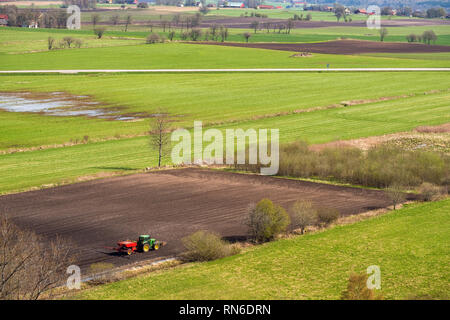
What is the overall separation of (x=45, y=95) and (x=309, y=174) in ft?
179

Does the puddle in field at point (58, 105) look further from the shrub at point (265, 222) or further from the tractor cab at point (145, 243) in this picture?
the tractor cab at point (145, 243)

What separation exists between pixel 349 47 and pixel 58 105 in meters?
94.0

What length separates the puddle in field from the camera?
88662mm

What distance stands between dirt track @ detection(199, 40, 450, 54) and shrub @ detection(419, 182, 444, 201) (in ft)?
348

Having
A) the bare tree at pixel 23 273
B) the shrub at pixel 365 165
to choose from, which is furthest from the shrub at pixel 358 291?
the shrub at pixel 365 165

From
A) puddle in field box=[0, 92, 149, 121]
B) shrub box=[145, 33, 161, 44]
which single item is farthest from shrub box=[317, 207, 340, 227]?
shrub box=[145, 33, 161, 44]

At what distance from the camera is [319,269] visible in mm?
38250

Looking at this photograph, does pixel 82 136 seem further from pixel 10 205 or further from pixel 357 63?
pixel 357 63

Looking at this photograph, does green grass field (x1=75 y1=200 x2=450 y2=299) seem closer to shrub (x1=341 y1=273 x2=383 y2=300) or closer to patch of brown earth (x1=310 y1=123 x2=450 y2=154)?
shrub (x1=341 y1=273 x2=383 y2=300)

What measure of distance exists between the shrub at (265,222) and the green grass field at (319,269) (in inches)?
38.3

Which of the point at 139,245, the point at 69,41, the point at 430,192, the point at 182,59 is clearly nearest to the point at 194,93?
the point at 182,59
